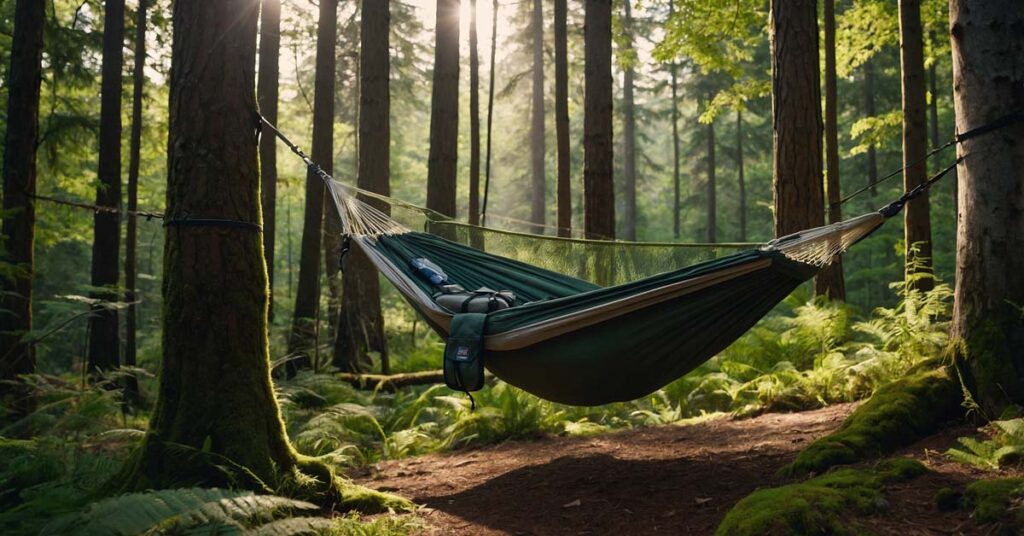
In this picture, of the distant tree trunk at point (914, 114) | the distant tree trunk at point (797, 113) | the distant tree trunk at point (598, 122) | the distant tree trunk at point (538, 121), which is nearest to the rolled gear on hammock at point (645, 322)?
the distant tree trunk at point (797, 113)

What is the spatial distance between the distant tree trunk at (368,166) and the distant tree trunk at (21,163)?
7.85 ft

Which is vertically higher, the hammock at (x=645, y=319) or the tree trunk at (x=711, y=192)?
the tree trunk at (x=711, y=192)

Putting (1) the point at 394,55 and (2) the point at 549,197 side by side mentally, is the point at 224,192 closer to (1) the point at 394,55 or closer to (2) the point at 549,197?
(1) the point at 394,55

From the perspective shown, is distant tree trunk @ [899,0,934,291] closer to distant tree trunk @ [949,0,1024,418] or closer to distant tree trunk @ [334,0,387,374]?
distant tree trunk @ [949,0,1024,418]

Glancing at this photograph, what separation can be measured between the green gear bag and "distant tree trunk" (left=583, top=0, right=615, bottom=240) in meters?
2.68

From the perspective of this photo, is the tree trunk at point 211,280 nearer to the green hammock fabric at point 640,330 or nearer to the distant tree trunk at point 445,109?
the green hammock fabric at point 640,330

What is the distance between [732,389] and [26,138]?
456cm

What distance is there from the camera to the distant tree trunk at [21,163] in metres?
4.22

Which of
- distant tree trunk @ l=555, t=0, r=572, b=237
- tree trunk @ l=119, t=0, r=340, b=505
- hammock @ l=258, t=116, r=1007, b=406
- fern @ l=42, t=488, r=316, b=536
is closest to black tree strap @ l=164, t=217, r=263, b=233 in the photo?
tree trunk @ l=119, t=0, r=340, b=505

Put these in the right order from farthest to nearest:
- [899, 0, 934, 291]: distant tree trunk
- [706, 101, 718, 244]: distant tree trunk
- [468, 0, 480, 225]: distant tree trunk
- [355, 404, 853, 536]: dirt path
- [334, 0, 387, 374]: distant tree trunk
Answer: [706, 101, 718, 244]: distant tree trunk < [468, 0, 480, 225]: distant tree trunk < [334, 0, 387, 374]: distant tree trunk < [899, 0, 934, 291]: distant tree trunk < [355, 404, 853, 536]: dirt path

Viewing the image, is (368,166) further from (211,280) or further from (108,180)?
(211,280)

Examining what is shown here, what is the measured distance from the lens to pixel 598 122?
5254 millimetres

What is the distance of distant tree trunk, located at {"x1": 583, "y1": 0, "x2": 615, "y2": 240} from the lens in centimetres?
525

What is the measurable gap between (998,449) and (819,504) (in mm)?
747
